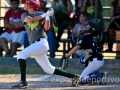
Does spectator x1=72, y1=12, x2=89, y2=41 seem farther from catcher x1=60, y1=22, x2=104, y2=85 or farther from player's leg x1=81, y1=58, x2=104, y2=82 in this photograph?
player's leg x1=81, y1=58, x2=104, y2=82

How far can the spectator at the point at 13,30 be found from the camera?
1129cm

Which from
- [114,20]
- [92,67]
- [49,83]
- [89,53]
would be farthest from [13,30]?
[92,67]

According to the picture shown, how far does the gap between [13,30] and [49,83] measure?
11.0 ft

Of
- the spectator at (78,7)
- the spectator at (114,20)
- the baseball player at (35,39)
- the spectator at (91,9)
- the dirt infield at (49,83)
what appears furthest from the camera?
the spectator at (78,7)

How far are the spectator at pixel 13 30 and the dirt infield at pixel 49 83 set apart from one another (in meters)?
1.88

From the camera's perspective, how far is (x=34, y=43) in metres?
7.71

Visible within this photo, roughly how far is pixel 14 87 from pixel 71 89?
3.32 feet

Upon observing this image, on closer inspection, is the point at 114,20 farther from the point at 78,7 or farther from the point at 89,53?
the point at 89,53

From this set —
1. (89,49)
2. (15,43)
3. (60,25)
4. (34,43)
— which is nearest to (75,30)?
(60,25)

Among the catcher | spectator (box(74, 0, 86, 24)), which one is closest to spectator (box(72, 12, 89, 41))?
spectator (box(74, 0, 86, 24))

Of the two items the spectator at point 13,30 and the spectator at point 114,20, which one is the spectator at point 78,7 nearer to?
the spectator at point 114,20

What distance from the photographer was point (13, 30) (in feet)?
37.7

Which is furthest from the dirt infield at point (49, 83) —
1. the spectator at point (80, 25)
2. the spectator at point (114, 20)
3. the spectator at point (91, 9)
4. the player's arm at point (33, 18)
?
the spectator at point (91, 9)

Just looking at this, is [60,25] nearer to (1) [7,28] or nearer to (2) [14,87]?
(1) [7,28]
